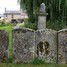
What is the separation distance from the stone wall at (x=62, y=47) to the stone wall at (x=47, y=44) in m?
0.12

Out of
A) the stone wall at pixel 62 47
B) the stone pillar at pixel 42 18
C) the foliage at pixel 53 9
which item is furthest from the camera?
the foliage at pixel 53 9

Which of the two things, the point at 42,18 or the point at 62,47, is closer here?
the point at 62,47

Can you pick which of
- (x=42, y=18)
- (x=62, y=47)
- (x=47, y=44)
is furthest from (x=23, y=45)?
(x=42, y=18)

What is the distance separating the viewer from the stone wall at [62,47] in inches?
353

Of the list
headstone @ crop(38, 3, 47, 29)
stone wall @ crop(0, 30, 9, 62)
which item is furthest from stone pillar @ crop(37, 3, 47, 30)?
stone wall @ crop(0, 30, 9, 62)

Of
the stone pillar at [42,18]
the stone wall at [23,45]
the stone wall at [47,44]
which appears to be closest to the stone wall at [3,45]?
the stone wall at [23,45]

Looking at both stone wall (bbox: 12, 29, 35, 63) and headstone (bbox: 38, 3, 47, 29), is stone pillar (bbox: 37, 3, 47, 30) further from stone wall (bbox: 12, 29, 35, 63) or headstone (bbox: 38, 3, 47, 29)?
stone wall (bbox: 12, 29, 35, 63)

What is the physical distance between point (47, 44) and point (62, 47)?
44cm

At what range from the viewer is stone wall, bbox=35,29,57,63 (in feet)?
29.6

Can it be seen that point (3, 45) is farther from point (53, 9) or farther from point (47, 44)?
point (53, 9)

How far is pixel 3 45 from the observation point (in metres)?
9.12

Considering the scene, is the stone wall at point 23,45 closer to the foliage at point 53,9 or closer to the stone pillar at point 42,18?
the stone pillar at point 42,18

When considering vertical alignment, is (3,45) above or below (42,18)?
below

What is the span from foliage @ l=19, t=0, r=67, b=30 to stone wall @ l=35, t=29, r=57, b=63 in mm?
8546
